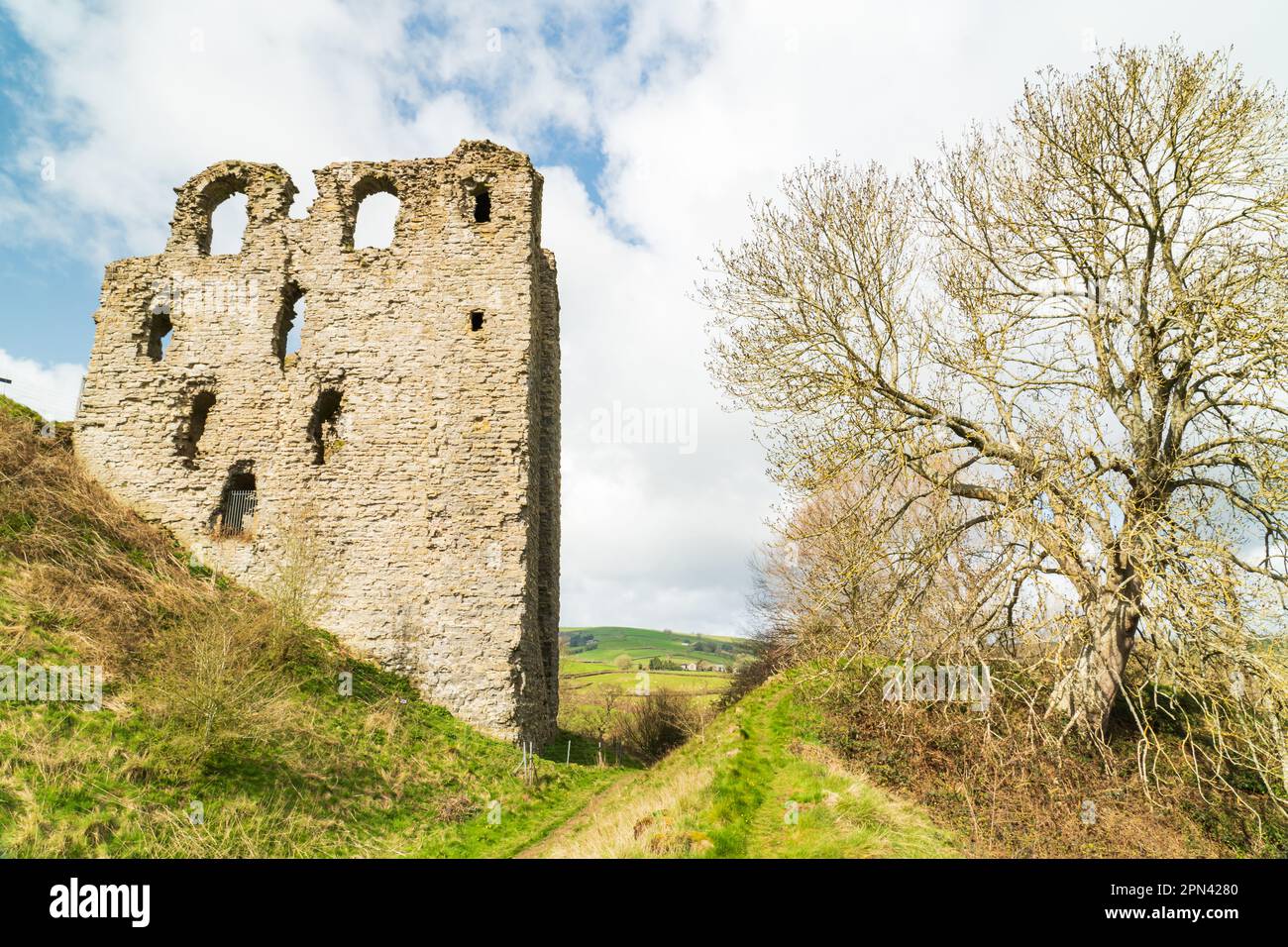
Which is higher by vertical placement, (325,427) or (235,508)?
(325,427)

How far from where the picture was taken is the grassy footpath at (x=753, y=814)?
20.8 ft

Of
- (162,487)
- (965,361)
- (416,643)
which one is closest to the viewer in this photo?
(965,361)

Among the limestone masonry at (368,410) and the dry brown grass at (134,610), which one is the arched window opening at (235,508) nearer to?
the limestone masonry at (368,410)

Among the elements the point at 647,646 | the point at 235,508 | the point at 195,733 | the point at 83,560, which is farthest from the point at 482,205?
the point at 647,646

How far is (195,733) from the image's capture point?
773 centimetres

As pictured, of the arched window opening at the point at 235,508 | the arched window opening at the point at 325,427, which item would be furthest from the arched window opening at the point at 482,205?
the arched window opening at the point at 235,508

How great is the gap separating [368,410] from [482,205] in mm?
5475

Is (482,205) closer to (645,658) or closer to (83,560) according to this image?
(83,560)

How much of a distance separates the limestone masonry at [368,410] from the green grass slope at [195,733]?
0.95 metres

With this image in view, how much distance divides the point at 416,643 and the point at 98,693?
4.83 metres

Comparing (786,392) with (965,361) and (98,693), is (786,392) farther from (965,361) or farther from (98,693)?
(98,693)

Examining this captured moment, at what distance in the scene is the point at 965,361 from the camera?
30.6 ft

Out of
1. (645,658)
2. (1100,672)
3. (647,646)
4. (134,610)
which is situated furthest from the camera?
(647,646)
